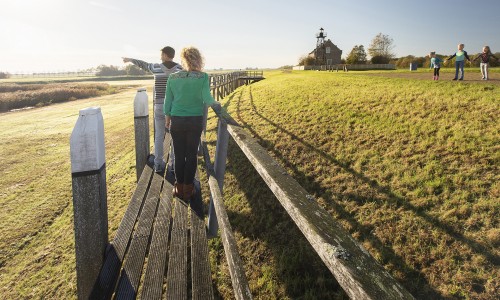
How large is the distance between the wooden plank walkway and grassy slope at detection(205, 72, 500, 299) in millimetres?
1282

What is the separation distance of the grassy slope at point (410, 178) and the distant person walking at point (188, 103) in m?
1.72

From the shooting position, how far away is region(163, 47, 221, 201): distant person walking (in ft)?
12.4

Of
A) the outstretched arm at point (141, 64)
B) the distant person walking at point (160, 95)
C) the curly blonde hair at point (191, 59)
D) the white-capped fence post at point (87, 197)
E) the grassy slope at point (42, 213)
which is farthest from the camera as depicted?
the outstretched arm at point (141, 64)

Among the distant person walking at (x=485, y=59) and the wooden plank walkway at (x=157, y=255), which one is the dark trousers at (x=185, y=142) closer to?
the wooden plank walkway at (x=157, y=255)

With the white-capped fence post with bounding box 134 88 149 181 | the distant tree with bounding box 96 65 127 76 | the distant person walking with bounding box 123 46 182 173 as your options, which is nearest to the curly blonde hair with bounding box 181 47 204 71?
the distant person walking with bounding box 123 46 182 173

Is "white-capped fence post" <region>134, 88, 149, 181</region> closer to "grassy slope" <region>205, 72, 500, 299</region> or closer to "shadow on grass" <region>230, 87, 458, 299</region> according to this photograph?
"grassy slope" <region>205, 72, 500, 299</region>

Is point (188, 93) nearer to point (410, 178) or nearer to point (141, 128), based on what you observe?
point (141, 128)

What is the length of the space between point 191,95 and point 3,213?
5.59 metres

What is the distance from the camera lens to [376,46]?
193 ft

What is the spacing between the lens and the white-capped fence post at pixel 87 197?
2.25 m

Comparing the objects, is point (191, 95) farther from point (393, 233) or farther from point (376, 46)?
point (376, 46)

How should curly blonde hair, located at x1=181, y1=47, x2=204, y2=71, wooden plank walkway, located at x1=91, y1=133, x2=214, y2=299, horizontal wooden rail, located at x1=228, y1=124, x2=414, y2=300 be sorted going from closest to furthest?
horizontal wooden rail, located at x1=228, y1=124, x2=414, y2=300
wooden plank walkway, located at x1=91, y1=133, x2=214, y2=299
curly blonde hair, located at x1=181, y1=47, x2=204, y2=71

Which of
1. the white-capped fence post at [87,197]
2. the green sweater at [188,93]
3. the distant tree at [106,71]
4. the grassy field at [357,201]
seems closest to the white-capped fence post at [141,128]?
the grassy field at [357,201]

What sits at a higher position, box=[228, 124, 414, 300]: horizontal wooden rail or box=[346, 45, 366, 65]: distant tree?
box=[346, 45, 366, 65]: distant tree
